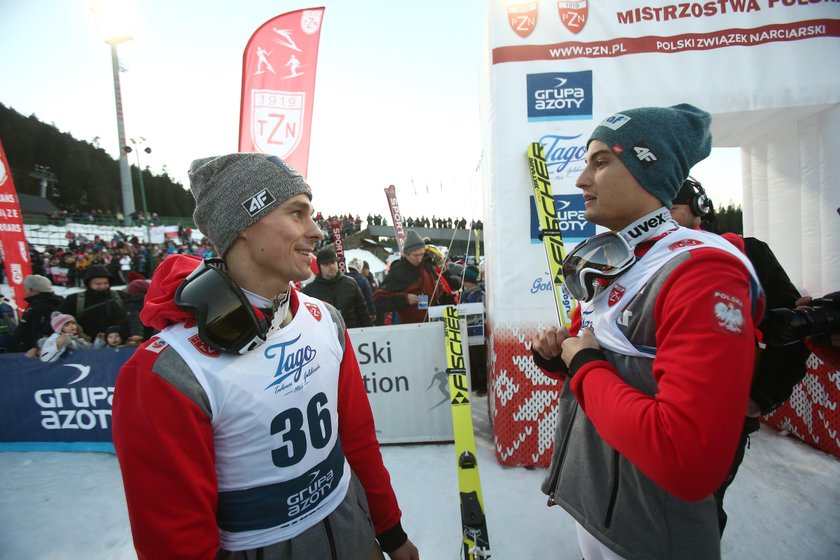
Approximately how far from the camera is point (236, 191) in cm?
126

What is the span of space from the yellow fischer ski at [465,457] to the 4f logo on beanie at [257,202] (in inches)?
85.0

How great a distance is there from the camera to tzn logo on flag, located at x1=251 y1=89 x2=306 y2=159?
511cm

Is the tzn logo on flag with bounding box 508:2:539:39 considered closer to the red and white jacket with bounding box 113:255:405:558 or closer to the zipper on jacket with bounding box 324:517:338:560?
the red and white jacket with bounding box 113:255:405:558

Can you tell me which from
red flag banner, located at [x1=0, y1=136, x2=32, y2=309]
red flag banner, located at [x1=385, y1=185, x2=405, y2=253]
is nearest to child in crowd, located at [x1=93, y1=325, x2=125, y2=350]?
red flag banner, located at [x1=0, y1=136, x2=32, y2=309]

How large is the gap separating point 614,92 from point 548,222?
1170mm

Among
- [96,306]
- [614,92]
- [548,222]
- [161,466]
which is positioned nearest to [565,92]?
[614,92]

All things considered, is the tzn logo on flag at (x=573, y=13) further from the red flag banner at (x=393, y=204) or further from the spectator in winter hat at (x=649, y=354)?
the red flag banner at (x=393, y=204)

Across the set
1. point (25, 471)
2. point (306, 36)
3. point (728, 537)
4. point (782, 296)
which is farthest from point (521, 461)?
point (306, 36)

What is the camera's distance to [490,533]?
112 inches

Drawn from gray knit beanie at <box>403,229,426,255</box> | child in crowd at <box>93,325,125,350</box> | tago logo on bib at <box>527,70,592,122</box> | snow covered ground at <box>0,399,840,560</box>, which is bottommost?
snow covered ground at <box>0,399,840,560</box>

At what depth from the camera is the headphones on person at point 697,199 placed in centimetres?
202

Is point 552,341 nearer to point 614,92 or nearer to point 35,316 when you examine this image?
point 614,92

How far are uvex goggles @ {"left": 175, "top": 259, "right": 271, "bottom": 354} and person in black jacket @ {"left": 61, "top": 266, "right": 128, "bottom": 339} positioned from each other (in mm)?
4790

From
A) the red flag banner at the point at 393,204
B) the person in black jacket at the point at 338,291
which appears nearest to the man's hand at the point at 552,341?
the person in black jacket at the point at 338,291
